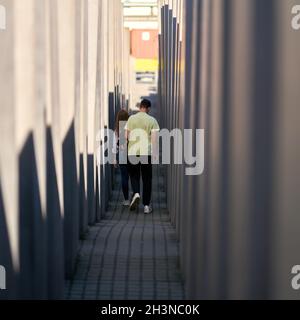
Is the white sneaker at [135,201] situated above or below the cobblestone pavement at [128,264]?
below

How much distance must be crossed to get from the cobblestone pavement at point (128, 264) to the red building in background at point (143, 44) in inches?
1886

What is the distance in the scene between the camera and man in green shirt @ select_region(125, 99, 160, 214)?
1085 cm

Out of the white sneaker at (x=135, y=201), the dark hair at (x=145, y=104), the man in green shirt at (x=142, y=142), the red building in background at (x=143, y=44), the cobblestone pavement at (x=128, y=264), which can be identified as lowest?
the white sneaker at (x=135, y=201)

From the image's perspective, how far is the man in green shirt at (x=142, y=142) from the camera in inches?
427

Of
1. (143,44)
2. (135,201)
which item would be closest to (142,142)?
(135,201)

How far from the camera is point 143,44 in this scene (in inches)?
2324

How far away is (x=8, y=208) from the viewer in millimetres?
3709

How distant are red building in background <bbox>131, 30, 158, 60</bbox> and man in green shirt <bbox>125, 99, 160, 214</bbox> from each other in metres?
45.9

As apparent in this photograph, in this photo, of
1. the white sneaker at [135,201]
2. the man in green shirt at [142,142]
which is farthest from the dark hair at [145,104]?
the white sneaker at [135,201]

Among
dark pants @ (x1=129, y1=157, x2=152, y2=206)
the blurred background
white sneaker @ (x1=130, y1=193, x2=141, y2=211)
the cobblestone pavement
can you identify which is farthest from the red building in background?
the blurred background

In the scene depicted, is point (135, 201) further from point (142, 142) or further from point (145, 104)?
point (145, 104)

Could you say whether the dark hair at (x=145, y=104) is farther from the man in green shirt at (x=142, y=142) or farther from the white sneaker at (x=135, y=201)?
the white sneaker at (x=135, y=201)

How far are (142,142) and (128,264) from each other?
12.9 feet
